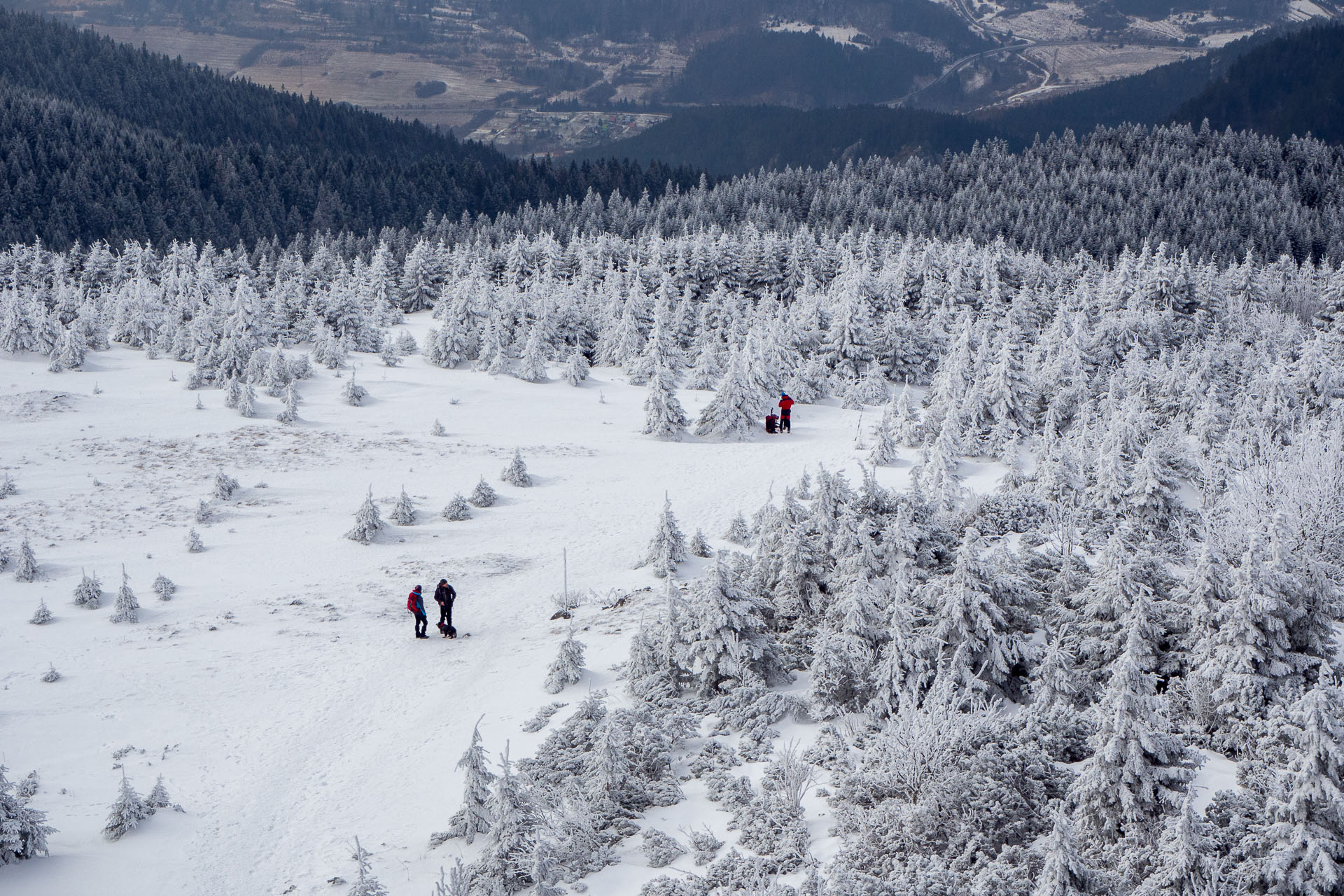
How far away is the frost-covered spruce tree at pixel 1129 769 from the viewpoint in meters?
9.85

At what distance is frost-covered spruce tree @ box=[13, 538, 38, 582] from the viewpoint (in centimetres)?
1994

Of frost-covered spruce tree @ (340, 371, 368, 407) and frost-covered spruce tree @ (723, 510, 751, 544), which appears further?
frost-covered spruce tree @ (340, 371, 368, 407)

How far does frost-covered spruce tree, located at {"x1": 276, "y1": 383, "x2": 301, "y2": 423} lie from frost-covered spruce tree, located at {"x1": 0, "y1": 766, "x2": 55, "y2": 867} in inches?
817

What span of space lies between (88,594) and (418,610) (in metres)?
6.90

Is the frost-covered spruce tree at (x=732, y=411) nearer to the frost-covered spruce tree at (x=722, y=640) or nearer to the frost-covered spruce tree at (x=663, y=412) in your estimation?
the frost-covered spruce tree at (x=663, y=412)

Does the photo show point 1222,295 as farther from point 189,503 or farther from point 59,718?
point 59,718

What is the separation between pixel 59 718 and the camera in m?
14.9

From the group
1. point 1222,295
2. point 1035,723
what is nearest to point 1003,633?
point 1035,723

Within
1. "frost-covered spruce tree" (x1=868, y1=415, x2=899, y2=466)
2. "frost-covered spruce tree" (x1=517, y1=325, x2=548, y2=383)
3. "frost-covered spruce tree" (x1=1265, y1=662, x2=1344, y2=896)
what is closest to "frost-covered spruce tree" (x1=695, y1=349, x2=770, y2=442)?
"frost-covered spruce tree" (x1=868, y1=415, x2=899, y2=466)

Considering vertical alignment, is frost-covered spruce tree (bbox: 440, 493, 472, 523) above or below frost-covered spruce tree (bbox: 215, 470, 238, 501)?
below

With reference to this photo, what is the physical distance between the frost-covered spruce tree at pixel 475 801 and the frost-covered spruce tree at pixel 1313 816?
8.03m

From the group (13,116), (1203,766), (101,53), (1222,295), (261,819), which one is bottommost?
(261,819)

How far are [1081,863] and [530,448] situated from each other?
2242 centimetres

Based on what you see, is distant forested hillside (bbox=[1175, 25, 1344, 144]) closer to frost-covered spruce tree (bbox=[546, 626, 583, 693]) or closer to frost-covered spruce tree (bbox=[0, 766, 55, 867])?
frost-covered spruce tree (bbox=[546, 626, 583, 693])
